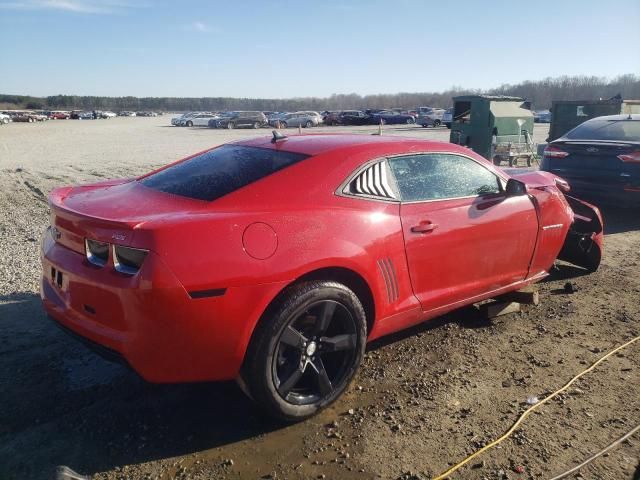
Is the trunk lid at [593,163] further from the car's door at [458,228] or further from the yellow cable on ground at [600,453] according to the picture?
the yellow cable on ground at [600,453]

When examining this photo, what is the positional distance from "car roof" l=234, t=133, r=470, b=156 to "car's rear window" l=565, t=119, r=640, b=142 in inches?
201

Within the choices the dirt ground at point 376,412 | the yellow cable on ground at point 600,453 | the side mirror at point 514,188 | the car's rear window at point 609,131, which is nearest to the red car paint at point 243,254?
the side mirror at point 514,188

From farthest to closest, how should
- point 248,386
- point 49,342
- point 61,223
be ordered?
1. point 49,342
2. point 61,223
3. point 248,386

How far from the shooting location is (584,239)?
17.8 feet

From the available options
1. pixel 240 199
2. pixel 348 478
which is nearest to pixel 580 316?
pixel 348 478

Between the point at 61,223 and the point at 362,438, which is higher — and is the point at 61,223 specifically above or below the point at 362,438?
above

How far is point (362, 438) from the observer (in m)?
2.87

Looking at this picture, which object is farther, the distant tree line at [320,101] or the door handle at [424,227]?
the distant tree line at [320,101]

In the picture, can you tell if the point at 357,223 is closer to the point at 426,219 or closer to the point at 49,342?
the point at 426,219

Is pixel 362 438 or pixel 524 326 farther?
pixel 524 326

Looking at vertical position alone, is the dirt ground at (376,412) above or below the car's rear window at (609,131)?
below

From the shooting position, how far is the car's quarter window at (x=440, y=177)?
3.55 meters

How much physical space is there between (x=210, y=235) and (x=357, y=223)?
0.89 meters

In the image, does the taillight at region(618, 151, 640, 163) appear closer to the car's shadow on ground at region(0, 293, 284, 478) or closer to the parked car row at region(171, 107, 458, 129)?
the car's shadow on ground at region(0, 293, 284, 478)
